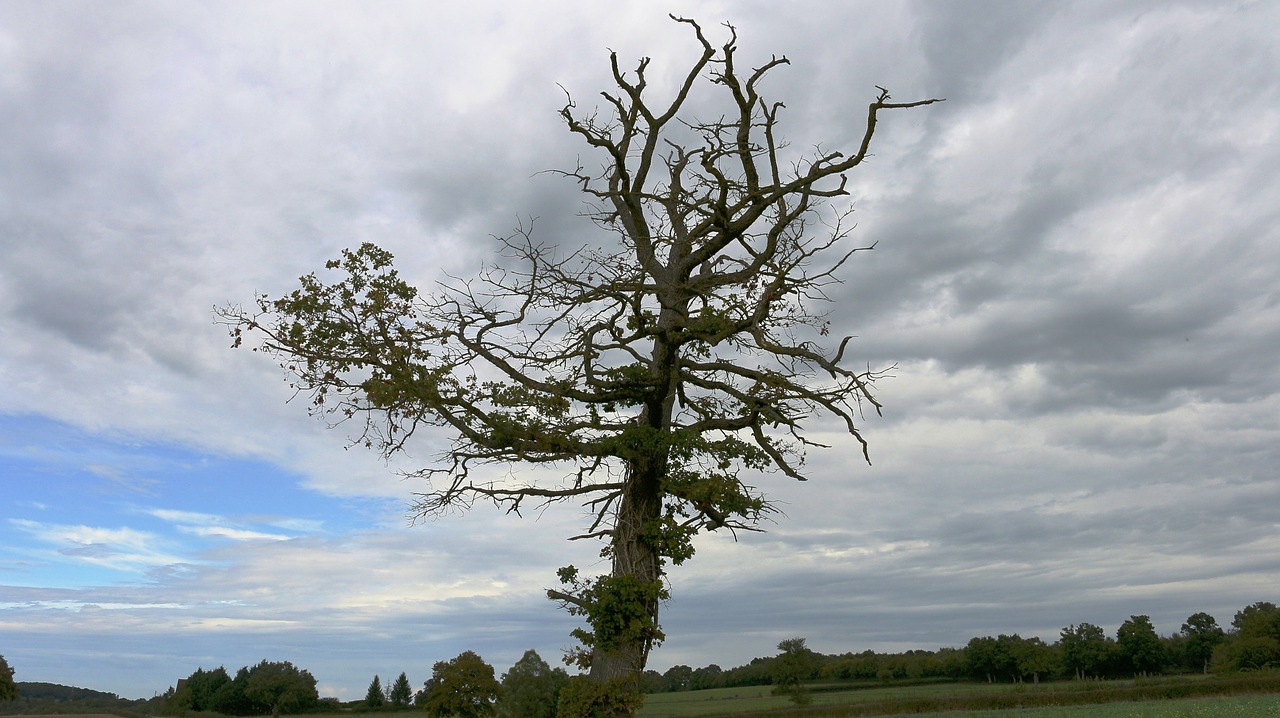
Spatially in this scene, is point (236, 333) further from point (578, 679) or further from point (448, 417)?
point (578, 679)

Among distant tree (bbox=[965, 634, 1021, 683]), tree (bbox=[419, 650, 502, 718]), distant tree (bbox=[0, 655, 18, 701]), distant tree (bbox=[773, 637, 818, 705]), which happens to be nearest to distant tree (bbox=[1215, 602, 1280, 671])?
distant tree (bbox=[965, 634, 1021, 683])

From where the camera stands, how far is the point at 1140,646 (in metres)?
59.5

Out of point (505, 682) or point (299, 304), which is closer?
point (299, 304)

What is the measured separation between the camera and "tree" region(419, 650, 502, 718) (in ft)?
193

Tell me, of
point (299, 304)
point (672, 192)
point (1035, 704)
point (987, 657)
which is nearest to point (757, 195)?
point (672, 192)

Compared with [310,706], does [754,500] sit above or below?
above

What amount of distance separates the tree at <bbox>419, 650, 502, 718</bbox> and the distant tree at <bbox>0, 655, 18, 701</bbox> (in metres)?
34.0

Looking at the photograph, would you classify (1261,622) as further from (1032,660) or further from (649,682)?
(649,682)

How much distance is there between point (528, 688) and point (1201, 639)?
52.1 metres

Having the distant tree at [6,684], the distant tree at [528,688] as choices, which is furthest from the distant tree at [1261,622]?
the distant tree at [6,684]

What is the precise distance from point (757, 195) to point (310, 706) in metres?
80.4

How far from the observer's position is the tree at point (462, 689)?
193 feet

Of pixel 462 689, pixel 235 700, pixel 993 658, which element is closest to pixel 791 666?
pixel 993 658

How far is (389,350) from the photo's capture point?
15.0 meters
